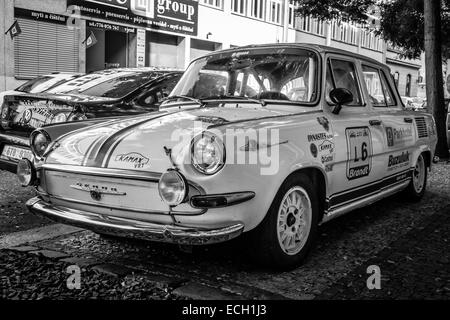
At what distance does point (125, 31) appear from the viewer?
20.6 metres

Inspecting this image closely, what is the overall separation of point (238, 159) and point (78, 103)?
323 centimetres

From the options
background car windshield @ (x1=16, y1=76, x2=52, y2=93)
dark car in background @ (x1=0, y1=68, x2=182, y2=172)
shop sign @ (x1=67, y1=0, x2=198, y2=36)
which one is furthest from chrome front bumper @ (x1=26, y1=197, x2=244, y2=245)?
shop sign @ (x1=67, y1=0, x2=198, y2=36)

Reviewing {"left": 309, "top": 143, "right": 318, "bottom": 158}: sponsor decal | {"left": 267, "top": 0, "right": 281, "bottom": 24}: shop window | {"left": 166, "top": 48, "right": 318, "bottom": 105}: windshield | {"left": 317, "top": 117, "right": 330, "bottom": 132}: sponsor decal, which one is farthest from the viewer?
{"left": 267, "top": 0, "right": 281, "bottom": 24}: shop window

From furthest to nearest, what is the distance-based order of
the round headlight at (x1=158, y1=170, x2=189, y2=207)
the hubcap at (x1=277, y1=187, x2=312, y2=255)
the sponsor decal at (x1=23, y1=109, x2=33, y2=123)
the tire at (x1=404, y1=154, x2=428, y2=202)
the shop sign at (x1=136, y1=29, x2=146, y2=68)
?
the shop sign at (x1=136, y1=29, x2=146, y2=68), the tire at (x1=404, y1=154, x2=428, y2=202), the sponsor decal at (x1=23, y1=109, x2=33, y2=123), the hubcap at (x1=277, y1=187, x2=312, y2=255), the round headlight at (x1=158, y1=170, x2=189, y2=207)

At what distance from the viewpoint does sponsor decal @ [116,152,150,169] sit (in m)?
3.39

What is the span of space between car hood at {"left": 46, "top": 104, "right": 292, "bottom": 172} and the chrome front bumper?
1.14 ft

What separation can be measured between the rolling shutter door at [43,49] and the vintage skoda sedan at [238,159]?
13934mm

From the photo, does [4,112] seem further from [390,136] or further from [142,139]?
[390,136]

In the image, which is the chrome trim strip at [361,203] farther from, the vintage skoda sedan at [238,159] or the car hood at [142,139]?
the car hood at [142,139]

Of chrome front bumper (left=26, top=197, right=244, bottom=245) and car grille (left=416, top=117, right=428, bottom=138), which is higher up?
car grille (left=416, top=117, right=428, bottom=138)

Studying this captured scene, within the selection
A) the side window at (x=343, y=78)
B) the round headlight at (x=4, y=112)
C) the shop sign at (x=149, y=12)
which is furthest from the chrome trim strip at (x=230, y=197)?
the shop sign at (x=149, y=12)

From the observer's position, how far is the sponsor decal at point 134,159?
133 inches

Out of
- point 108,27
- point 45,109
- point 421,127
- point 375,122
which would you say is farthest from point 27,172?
point 108,27

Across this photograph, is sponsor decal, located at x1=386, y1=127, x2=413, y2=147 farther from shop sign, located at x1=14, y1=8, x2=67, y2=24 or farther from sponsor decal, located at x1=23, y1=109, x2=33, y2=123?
shop sign, located at x1=14, y1=8, x2=67, y2=24
